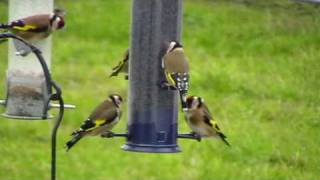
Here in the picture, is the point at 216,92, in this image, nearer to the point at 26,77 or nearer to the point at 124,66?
the point at 26,77

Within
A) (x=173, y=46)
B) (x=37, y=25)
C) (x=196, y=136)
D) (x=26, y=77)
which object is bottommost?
(x=196, y=136)

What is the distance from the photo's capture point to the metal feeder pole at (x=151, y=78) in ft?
21.1

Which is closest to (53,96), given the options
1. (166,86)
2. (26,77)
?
(166,86)

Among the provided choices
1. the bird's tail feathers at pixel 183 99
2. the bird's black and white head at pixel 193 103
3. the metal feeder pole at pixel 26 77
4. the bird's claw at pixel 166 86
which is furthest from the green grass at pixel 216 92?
the bird's claw at pixel 166 86

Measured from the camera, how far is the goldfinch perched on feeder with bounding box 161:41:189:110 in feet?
20.4

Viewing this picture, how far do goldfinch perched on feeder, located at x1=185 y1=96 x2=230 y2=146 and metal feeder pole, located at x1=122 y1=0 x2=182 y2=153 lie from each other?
0.10 metres

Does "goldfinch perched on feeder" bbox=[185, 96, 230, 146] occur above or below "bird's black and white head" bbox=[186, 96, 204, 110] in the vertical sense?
below

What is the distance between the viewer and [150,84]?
6469mm

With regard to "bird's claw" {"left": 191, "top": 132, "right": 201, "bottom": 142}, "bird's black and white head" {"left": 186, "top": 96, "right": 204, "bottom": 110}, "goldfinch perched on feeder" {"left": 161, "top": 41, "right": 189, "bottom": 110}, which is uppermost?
"goldfinch perched on feeder" {"left": 161, "top": 41, "right": 189, "bottom": 110}

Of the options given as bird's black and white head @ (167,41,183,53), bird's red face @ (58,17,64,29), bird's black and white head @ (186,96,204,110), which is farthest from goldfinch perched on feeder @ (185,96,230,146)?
bird's red face @ (58,17,64,29)

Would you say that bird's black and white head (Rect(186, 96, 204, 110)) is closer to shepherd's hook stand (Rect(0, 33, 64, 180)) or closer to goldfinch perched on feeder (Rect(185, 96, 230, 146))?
goldfinch perched on feeder (Rect(185, 96, 230, 146))

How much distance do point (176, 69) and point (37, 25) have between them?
907 mm

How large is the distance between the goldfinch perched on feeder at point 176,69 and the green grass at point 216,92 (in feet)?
8.92

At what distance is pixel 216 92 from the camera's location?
1093 cm
